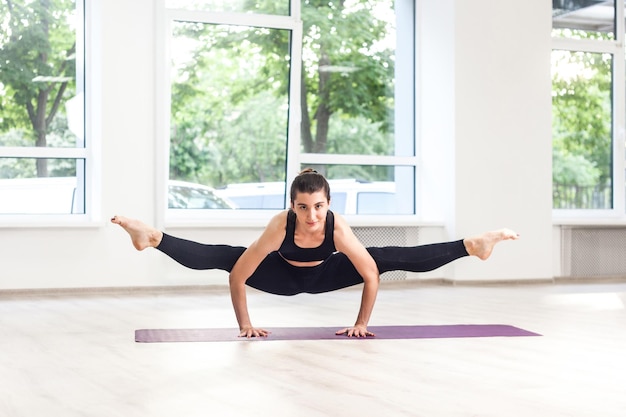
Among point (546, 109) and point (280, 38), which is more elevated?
point (280, 38)

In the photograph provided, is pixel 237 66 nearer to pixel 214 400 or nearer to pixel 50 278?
pixel 50 278

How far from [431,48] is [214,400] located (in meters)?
5.07

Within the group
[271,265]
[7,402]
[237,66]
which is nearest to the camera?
[7,402]

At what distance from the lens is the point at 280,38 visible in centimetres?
650

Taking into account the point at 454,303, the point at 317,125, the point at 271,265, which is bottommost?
the point at 454,303

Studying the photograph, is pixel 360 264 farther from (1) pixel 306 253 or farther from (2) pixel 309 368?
(2) pixel 309 368

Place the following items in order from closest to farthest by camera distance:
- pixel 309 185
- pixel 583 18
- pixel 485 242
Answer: pixel 309 185 → pixel 485 242 → pixel 583 18

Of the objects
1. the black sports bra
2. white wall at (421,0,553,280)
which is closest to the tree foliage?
white wall at (421,0,553,280)

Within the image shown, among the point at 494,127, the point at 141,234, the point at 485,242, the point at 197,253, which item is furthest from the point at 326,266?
the point at 494,127

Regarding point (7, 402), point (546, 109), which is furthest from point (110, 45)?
point (7, 402)

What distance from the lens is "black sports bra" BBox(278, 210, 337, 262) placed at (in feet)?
11.2

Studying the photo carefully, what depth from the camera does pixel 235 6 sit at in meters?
6.36

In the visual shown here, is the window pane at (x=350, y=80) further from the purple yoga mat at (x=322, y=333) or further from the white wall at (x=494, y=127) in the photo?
the purple yoga mat at (x=322, y=333)

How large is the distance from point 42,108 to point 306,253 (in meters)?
3.22
